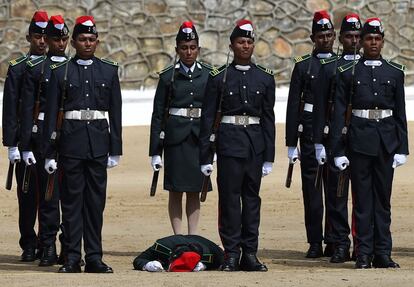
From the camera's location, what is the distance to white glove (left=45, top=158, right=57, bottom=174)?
13906 millimetres

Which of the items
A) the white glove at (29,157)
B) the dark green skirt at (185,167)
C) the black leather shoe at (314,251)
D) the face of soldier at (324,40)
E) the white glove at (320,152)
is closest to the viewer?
the white glove at (320,152)

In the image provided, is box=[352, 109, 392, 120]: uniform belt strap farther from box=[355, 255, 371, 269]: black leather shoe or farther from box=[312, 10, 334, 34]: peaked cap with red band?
box=[312, 10, 334, 34]: peaked cap with red band

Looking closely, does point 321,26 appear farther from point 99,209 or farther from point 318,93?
point 99,209

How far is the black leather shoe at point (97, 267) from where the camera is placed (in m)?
13.8

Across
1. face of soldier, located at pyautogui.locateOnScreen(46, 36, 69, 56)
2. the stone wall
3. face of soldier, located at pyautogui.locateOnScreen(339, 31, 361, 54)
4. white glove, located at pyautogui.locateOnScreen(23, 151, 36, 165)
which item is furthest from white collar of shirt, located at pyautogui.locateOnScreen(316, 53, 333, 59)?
Result: the stone wall

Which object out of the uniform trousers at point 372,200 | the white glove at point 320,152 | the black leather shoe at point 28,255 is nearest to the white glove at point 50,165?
the black leather shoe at point 28,255

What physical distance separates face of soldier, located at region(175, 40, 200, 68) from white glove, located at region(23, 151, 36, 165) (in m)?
1.54

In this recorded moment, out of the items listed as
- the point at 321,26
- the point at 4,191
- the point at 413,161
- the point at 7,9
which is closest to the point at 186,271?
the point at 321,26

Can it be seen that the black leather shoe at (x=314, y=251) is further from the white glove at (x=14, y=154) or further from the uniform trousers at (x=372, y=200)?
the white glove at (x=14, y=154)

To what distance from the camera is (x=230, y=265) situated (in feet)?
45.9

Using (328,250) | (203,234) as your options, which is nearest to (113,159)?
(328,250)

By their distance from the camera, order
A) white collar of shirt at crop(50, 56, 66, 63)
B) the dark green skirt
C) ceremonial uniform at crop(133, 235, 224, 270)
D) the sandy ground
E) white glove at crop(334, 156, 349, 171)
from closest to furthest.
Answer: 1. the sandy ground
2. ceremonial uniform at crop(133, 235, 224, 270)
3. white glove at crop(334, 156, 349, 171)
4. white collar of shirt at crop(50, 56, 66, 63)
5. the dark green skirt

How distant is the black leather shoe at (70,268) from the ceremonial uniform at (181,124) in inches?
65.3

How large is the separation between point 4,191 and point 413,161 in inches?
204
